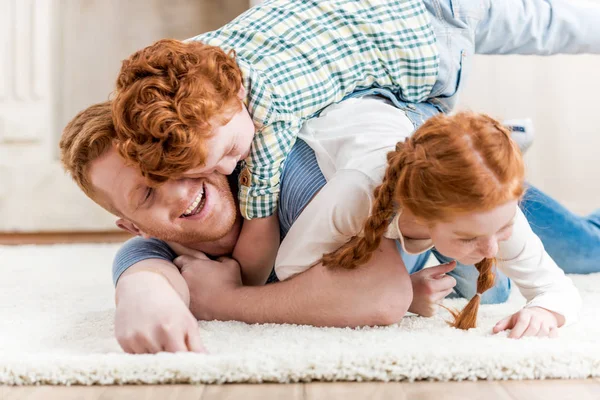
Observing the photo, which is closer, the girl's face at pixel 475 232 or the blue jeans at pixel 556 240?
the girl's face at pixel 475 232

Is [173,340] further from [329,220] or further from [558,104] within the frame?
[558,104]

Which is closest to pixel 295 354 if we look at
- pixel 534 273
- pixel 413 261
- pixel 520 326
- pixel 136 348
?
pixel 136 348

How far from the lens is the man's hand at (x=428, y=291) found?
3.69 ft

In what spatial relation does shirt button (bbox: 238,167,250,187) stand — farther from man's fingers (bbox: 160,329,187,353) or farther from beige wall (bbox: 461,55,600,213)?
beige wall (bbox: 461,55,600,213)

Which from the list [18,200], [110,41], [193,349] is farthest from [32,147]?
[193,349]

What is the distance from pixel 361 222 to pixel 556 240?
695 millimetres

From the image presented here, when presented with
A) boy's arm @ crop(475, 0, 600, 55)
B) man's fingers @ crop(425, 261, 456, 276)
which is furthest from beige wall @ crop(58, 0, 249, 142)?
man's fingers @ crop(425, 261, 456, 276)

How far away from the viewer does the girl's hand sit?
3.17ft

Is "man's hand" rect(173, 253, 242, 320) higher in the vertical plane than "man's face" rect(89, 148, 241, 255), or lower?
lower

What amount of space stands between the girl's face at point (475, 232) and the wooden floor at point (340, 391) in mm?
214

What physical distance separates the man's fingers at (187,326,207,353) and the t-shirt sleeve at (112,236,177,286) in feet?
0.88

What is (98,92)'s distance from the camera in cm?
264

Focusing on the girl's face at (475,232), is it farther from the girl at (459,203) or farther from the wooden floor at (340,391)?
the wooden floor at (340,391)

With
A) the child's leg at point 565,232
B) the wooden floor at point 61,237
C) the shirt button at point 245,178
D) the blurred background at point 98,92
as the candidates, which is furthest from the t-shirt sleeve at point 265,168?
the blurred background at point 98,92
